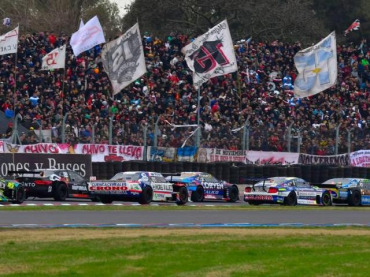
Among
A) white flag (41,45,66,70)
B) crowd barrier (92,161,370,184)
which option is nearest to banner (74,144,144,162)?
crowd barrier (92,161,370,184)

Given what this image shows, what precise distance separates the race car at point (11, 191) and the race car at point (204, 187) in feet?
16.9

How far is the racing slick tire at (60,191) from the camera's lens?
101ft

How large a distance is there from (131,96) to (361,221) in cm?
1626

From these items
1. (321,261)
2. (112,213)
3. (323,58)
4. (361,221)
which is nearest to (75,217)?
(112,213)

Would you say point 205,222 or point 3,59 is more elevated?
point 3,59

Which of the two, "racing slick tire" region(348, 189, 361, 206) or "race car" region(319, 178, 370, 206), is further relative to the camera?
"racing slick tire" region(348, 189, 361, 206)

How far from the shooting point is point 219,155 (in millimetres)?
38562

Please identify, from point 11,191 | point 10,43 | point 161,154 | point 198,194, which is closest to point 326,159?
point 161,154

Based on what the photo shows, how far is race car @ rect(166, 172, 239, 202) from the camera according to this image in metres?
32.5

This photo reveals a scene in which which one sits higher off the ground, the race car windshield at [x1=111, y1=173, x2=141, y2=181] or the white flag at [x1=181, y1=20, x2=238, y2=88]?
the white flag at [x1=181, y1=20, x2=238, y2=88]

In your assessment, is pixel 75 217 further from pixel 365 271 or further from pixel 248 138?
pixel 248 138

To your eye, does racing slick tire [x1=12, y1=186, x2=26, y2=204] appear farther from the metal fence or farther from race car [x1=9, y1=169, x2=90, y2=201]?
the metal fence

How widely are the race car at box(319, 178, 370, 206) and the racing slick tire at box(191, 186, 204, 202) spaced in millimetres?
3682

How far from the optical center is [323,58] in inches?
1641
